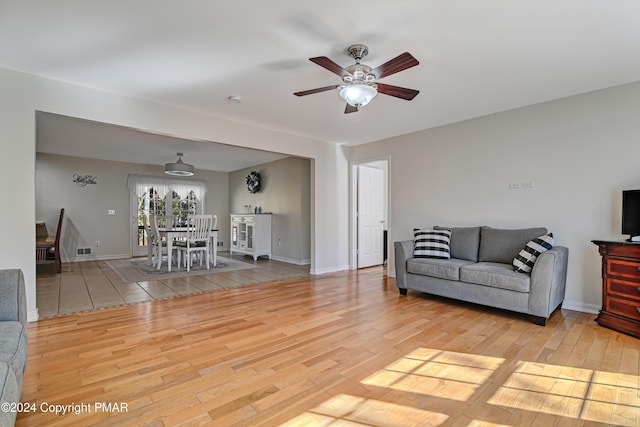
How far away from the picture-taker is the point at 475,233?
3.98 m

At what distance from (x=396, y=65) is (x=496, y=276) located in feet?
7.77

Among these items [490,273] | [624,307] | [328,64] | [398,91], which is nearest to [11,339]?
[328,64]

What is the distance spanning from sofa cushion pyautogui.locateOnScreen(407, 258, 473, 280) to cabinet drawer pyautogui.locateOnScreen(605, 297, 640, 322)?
1274 millimetres

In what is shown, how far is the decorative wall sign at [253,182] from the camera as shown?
308 inches

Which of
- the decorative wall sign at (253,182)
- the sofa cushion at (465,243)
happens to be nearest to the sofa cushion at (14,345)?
the sofa cushion at (465,243)

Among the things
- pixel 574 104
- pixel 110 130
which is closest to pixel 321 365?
pixel 574 104

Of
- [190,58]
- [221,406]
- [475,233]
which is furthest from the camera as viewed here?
[475,233]

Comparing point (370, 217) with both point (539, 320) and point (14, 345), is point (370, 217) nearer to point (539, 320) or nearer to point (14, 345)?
point (539, 320)

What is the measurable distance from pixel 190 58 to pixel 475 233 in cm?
375

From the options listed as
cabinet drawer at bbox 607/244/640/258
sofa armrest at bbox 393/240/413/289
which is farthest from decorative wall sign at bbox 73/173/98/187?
cabinet drawer at bbox 607/244/640/258

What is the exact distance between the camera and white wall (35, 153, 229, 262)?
6695 millimetres

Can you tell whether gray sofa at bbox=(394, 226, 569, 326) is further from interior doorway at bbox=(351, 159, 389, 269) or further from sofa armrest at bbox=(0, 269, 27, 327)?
sofa armrest at bbox=(0, 269, 27, 327)

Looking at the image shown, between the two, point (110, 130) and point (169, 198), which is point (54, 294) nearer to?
point (110, 130)

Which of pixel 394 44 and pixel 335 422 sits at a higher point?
pixel 394 44
